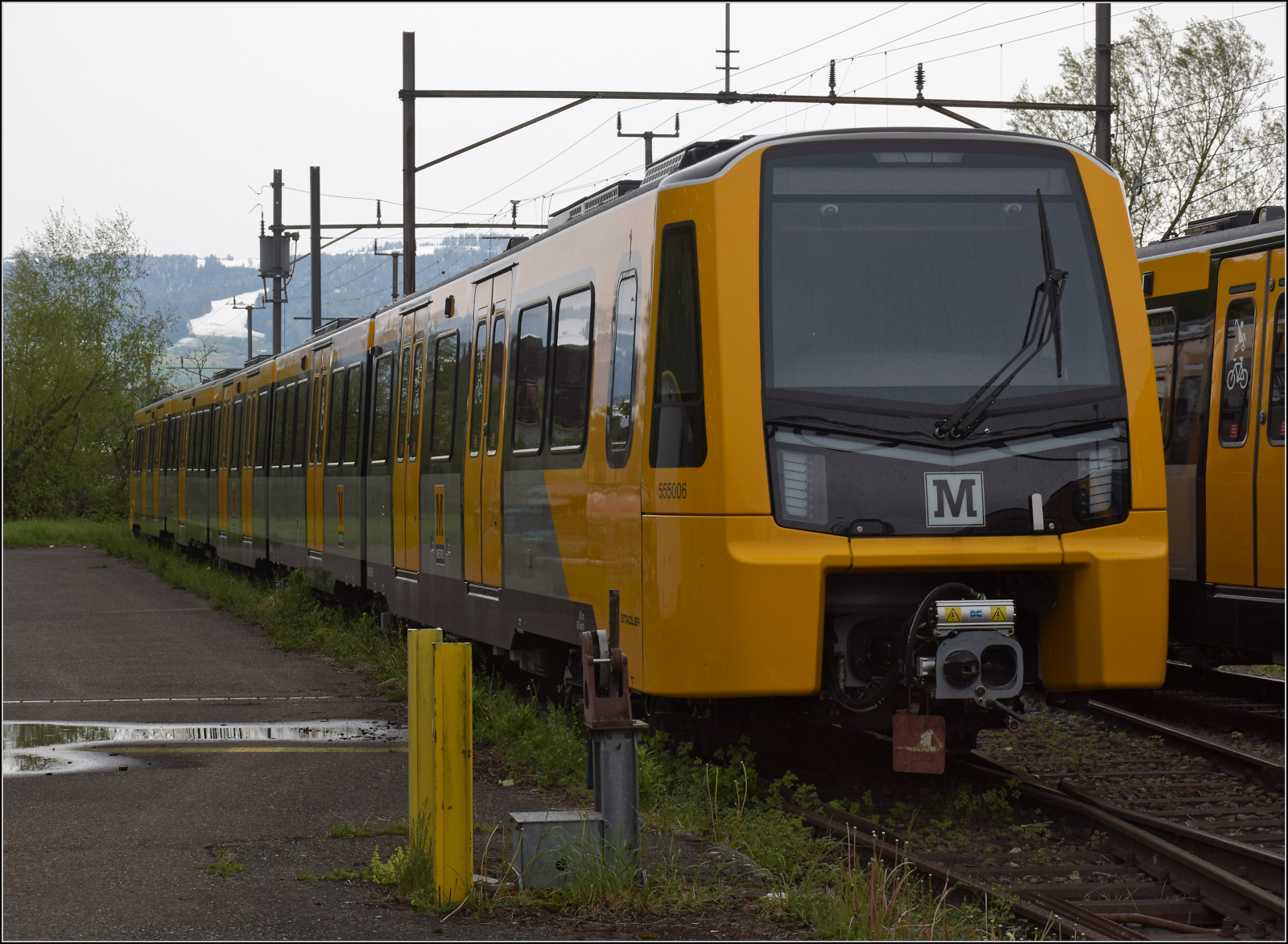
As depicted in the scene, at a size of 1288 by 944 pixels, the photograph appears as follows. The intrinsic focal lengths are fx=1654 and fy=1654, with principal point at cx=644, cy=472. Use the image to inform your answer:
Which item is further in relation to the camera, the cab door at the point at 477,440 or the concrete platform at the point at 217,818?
the cab door at the point at 477,440

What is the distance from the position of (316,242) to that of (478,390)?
827 inches

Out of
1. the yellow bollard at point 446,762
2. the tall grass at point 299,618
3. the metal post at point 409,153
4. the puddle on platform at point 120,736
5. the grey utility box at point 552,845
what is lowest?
the puddle on platform at point 120,736

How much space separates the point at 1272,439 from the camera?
10.6 m

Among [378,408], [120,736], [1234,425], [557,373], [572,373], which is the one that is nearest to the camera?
[572,373]

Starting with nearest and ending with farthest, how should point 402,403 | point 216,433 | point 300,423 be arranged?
point 402,403
point 300,423
point 216,433

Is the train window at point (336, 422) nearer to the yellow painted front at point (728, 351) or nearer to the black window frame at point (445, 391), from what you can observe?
the black window frame at point (445, 391)

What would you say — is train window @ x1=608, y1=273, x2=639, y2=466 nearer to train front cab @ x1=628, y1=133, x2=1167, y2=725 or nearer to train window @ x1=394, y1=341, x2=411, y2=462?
train front cab @ x1=628, y1=133, x2=1167, y2=725

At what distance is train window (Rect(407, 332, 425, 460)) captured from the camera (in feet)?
44.7

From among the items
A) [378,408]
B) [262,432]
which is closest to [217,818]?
[378,408]

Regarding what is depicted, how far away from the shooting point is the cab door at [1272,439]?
34.5 ft

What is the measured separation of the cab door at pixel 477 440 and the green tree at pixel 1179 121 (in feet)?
66.9

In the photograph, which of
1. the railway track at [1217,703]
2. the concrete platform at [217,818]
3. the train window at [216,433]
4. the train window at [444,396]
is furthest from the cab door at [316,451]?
the train window at [216,433]

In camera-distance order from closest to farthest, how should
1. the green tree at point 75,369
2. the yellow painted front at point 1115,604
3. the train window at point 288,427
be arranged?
1. the yellow painted front at point 1115,604
2. the train window at point 288,427
3. the green tree at point 75,369

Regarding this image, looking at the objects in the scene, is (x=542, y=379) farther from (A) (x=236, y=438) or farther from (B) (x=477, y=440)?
(A) (x=236, y=438)
